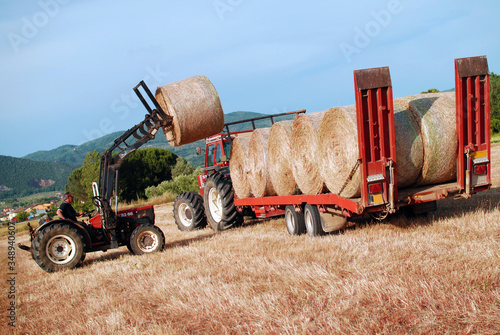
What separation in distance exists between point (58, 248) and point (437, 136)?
667cm

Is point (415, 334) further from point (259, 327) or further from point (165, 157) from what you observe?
point (165, 157)

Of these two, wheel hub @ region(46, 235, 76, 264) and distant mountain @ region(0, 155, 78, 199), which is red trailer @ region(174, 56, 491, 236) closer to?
wheel hub @ region(46, 235, 76, 264)

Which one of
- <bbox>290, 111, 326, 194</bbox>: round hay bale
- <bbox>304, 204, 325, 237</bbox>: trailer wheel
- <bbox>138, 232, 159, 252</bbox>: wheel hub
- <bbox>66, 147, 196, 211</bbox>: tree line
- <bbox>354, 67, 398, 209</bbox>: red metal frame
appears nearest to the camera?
<bbox>354, 67, 398, 209</bbox>: red metal frame

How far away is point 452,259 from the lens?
536cm

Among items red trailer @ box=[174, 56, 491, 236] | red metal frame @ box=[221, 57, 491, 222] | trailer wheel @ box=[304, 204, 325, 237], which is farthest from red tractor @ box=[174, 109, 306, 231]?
red metal frame @ box=[221, 57, 491, 222]

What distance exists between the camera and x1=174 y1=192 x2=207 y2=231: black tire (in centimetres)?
1305

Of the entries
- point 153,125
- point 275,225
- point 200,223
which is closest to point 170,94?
point 153,125

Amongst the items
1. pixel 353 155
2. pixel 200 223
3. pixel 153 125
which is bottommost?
pixel 200 223

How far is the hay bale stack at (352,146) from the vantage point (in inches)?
276

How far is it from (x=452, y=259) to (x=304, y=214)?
A: 384cm

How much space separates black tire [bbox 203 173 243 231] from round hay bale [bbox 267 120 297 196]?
228 cm

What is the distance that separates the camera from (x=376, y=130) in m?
6.77

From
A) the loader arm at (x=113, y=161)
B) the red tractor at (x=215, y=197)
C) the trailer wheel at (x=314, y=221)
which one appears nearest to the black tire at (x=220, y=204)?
the red tractor at (x=215, y=197)

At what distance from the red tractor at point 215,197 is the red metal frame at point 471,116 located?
4.86 metres
